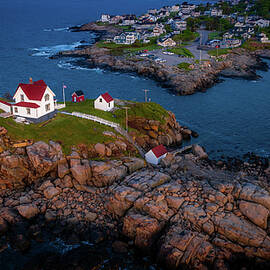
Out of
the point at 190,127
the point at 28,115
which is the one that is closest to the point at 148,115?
the point at 190,127

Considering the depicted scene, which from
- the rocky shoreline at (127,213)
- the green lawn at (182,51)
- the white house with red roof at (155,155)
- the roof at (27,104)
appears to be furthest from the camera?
the green lawn at (182,51)

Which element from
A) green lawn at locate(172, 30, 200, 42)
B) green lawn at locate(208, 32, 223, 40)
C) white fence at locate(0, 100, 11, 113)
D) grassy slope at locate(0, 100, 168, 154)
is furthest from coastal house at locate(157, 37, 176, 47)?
white fence at locate(0, 100, 11, 113)

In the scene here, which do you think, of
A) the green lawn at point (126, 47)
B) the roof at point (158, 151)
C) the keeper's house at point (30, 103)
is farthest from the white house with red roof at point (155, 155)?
the green lawn at point (126, 47)

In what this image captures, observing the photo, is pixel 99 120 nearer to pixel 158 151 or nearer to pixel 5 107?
pixel 158 151

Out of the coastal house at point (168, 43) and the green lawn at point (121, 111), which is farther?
the coastal house at point (168, 43)

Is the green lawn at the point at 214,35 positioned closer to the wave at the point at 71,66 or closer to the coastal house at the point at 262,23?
the coastal house at the point at 262,23

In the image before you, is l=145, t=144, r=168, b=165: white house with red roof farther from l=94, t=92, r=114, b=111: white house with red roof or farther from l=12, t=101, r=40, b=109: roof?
l=12, t=101, r=40, b=109: roof

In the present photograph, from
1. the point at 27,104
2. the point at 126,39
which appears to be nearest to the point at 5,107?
the point at 27,104
